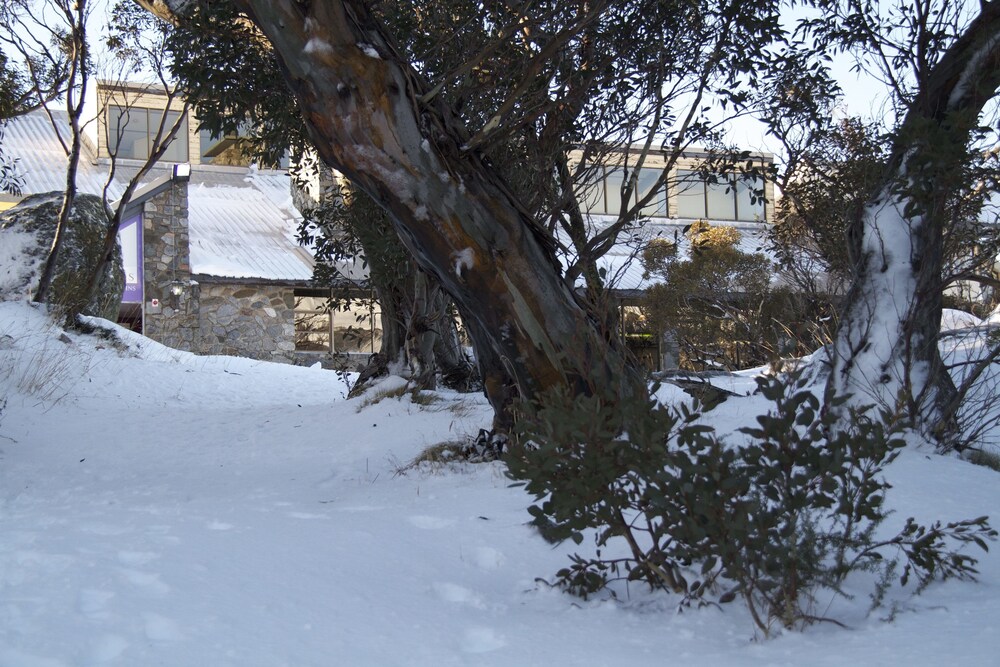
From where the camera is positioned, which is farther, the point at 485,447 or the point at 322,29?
the point at 485,447

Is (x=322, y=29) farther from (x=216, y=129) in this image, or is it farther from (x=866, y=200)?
(x=866, y=200)

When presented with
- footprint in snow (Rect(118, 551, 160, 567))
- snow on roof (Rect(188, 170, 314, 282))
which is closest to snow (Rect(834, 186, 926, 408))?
footprint in snow (Rect(118, 551, 160, 567))

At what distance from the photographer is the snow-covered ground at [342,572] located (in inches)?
99.0

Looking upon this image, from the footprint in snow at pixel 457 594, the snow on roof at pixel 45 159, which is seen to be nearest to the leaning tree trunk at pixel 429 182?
the footprint in snow at pixel 457 594

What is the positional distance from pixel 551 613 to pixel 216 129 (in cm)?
391

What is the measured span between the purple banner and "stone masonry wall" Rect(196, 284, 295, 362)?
1.13 m

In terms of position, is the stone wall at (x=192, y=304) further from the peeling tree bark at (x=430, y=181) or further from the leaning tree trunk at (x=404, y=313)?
the peeling tree bark at (x=430, y=181)

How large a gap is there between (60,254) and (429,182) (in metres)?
9.06

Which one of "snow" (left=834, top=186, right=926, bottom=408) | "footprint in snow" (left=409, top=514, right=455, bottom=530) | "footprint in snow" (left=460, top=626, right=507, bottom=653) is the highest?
"snow" (left=834, top=186, right=926, bottom=408)

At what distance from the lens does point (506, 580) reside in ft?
10.9

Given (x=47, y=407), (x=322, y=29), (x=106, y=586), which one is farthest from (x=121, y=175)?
(x=106, y=586)

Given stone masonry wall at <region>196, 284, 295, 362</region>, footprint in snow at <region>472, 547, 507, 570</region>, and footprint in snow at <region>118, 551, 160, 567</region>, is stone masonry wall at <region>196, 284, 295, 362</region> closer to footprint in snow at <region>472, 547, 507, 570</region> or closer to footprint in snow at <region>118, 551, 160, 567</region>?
footprint in snow at <region>118, 551, 160, 567</region>

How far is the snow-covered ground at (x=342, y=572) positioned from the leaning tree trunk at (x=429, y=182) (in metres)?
0.84

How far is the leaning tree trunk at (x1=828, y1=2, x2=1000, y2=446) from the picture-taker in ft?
17.0
